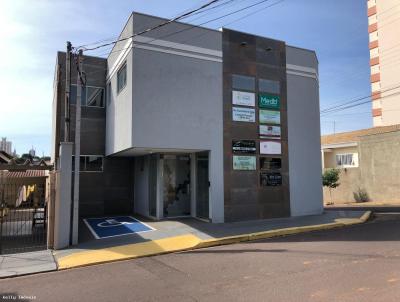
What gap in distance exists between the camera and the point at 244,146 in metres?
15.6

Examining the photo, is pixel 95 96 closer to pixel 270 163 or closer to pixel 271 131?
pixel 271 131

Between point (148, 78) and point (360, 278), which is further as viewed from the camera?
point (148, 78)

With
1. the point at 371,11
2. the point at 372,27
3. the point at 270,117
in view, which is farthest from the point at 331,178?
the point at 371,11

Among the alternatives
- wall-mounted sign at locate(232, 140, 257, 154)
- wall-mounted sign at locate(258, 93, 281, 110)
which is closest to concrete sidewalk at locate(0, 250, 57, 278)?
wall-mounted sign at locate(232, 140, 257, 154)

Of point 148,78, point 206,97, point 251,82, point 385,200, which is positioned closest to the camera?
point 148,78

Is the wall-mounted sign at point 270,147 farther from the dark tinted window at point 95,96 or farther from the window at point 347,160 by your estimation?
the window at point 347,160

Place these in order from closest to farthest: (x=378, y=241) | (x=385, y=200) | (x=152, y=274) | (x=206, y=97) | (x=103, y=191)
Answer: (x=152, y=274) → (x=378, y=241) → (x=206, y=97) → (x=103, y=191) → (x=385, y=200)

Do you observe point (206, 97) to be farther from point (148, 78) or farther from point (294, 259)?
point (294, 259)

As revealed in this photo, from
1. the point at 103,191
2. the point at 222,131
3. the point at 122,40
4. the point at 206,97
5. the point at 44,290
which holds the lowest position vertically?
the point at 44,290

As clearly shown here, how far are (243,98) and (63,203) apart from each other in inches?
330

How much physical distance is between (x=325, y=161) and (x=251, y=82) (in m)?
26.0

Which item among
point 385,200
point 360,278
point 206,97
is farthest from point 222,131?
point 385,200

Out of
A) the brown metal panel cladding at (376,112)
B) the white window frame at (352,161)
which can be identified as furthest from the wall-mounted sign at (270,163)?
the brown metal panel cladding at (376,112)

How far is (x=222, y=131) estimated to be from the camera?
1505 centimetres
